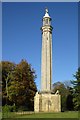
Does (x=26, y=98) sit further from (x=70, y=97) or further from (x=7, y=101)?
(x=70, y=97)

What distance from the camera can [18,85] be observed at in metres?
39.7

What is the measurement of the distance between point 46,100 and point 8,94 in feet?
18.9

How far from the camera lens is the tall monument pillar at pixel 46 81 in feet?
134

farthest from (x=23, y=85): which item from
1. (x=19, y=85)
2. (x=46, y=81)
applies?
(x=46, y=81)

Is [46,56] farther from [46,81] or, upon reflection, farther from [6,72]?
[6,72]

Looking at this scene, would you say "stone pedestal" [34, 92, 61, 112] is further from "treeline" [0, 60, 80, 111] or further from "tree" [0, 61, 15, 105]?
"tree" [0, 61, 15, 105]

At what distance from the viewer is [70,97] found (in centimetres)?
4994

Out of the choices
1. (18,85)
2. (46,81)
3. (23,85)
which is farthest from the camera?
(46,81)

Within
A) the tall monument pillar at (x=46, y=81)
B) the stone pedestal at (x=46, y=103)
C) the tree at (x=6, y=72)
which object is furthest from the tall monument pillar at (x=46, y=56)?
the tree at (x=6, y=72)

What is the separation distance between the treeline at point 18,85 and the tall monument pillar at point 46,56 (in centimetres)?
168

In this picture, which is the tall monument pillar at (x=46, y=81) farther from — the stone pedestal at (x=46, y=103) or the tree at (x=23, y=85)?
the tree at (x=23, y=85)

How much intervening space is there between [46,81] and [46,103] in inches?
146

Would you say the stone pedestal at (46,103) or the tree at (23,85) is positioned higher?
the tree at (23,85)

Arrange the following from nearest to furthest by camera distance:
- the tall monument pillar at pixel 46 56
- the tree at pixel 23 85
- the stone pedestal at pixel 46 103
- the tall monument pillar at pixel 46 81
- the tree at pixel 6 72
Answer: the tree at pixel 23 85 < the stone pedestal at pixel 46 103 < the tall monument pillar at pixel 46 81 < the tree at pixel 6 72 < the tall monument pillar at pixel 46 56
